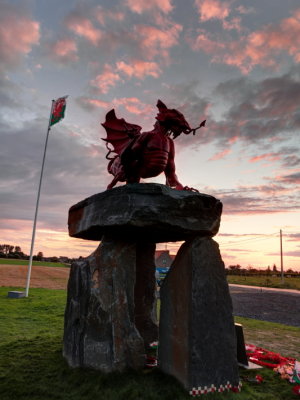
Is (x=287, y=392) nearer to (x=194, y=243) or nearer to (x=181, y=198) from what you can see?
(x=194, y=243)

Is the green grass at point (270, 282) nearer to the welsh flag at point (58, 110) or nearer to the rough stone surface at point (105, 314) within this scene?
the welsh flag at point (58, 110)

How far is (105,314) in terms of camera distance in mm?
4664

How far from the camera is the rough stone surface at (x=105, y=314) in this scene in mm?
4590

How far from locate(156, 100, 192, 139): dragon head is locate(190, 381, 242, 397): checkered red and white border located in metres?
3.71

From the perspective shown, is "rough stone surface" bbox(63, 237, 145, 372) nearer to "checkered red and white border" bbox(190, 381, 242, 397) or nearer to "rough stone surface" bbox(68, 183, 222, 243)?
"rough stone surface" bbox(68, 183, 222, 243)

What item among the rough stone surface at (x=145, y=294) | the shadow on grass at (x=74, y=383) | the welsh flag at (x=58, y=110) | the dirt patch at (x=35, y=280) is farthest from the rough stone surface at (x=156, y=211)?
the dirt patch at (x=35, y=280)

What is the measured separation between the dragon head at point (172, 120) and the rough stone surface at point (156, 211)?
1.38 meters

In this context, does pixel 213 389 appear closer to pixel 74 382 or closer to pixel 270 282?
pixel 74 382

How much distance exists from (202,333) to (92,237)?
2.53 metres

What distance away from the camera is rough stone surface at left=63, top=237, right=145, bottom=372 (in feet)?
15.1

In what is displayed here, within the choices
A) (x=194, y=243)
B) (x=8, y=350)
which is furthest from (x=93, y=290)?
(x=8, y=350)

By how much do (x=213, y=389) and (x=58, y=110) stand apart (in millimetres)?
12289

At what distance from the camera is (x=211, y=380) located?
416 centimetres

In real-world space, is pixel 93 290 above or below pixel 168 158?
below
